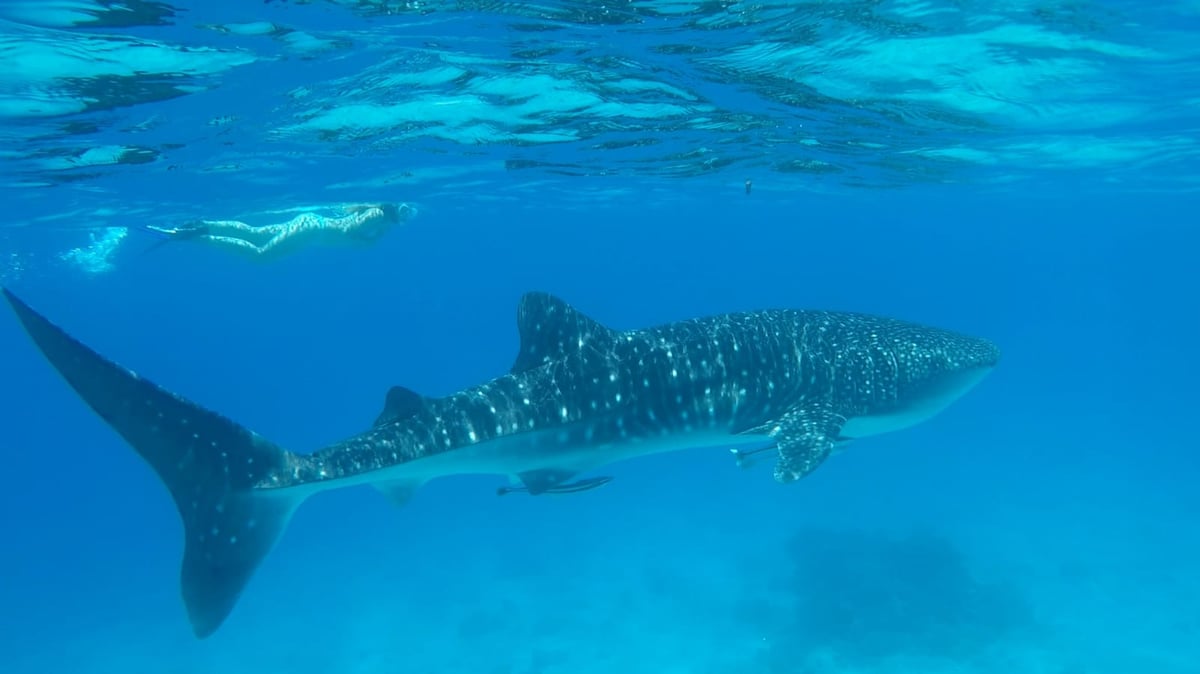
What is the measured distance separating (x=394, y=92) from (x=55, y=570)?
42331mm

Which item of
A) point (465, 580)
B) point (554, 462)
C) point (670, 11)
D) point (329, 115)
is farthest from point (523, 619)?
point (670, 11)

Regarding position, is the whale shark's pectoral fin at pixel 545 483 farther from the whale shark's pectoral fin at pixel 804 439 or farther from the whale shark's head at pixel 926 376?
the whale shark's head at pixel 926 376

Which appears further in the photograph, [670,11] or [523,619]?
[523,619]

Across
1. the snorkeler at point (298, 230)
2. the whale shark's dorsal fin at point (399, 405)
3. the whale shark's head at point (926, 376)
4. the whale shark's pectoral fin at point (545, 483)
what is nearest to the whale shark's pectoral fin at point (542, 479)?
the whale shark's pectoral fin at point (545, 483)

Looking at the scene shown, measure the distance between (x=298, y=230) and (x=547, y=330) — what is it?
2625 centimetres

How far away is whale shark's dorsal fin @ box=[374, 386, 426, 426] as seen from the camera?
25.8ft

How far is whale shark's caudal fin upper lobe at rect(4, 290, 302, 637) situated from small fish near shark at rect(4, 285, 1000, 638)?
0.01 m

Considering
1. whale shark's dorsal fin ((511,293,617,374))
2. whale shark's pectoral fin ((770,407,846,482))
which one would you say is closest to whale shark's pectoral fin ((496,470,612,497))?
whale shark's dorsal fin ((511,293,617,374))

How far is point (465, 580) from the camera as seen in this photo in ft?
98.3

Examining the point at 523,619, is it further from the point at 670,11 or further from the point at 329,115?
the point at 670,11

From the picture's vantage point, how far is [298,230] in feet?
105

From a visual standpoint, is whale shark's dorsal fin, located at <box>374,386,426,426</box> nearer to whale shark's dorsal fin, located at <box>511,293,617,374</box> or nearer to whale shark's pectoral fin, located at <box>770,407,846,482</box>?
whale shark's dorsal fin, located at <box>511,293,617,374</box>

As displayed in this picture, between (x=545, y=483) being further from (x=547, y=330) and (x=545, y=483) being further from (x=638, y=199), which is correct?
A: (x=638, y=199)

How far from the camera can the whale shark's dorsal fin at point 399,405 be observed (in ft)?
25.8
